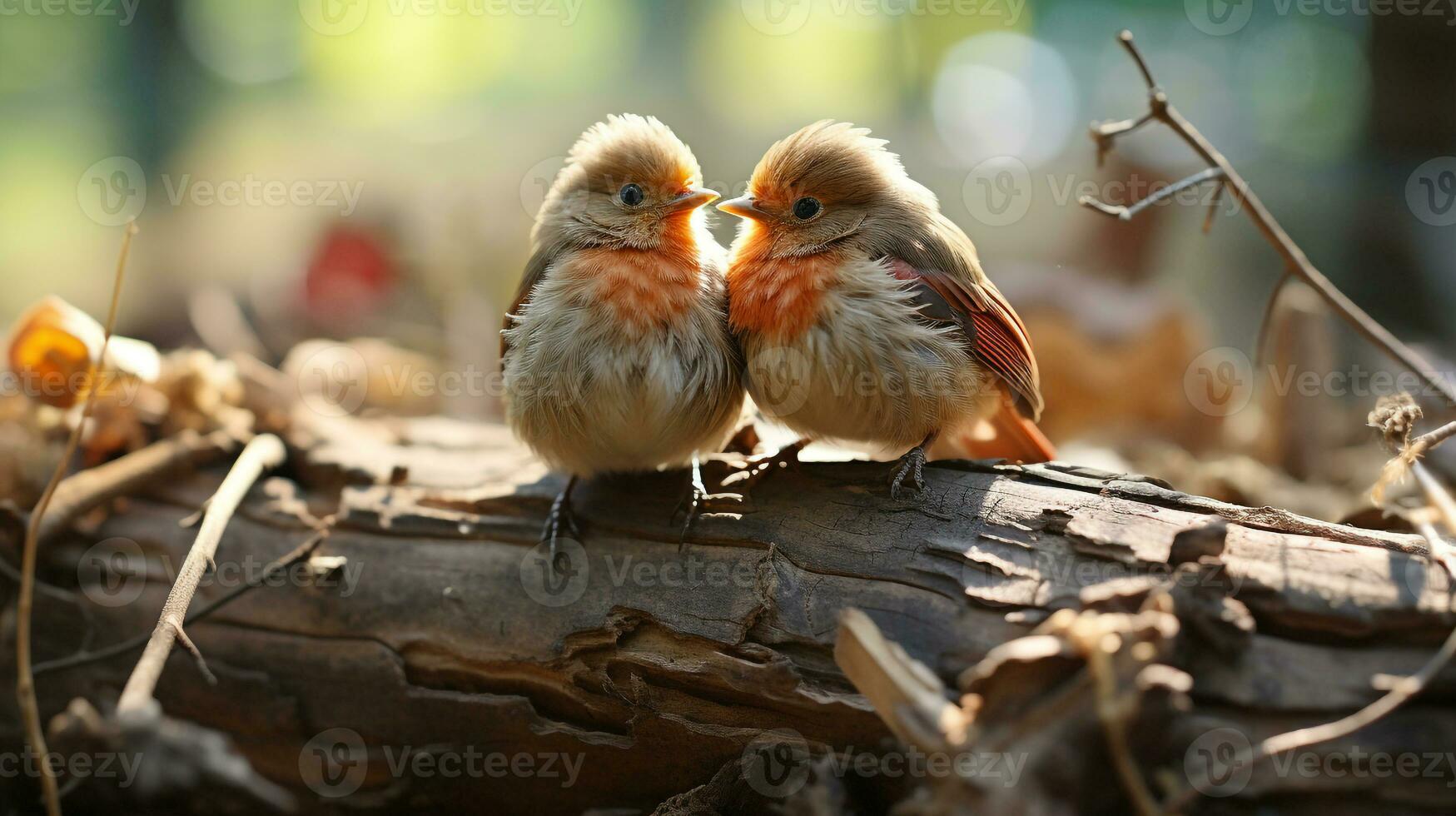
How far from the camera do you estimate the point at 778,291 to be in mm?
2955

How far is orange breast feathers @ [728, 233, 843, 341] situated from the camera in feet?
9.45

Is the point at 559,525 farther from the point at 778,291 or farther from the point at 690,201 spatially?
the point at 690,201

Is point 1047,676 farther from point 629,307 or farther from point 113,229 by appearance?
point 113,229

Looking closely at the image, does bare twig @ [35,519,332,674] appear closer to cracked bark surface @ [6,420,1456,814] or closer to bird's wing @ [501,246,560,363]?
cracked bark surface @ [6,420,1456,814]

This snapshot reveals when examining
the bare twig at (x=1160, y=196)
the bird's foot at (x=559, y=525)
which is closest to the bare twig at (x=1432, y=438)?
the bare twig at (x=1160, y=196)

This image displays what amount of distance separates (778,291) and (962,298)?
2.04 feet

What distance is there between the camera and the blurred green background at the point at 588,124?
691 centimetres

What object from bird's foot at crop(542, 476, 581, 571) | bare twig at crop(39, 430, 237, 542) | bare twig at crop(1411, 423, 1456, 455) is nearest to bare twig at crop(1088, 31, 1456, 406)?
bare twig at crop(1411, 423, 1456, 455)

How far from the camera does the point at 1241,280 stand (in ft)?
30.2

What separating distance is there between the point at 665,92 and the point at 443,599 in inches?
281

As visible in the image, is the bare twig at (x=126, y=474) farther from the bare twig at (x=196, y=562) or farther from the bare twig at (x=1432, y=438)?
the bare twig at (x=1432, y=438)

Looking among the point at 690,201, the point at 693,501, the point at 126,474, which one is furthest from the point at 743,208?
the point at 126,474

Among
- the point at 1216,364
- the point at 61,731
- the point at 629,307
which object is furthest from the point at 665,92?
the point at 61,731

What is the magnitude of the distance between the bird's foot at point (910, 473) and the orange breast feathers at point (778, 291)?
0.53 m
